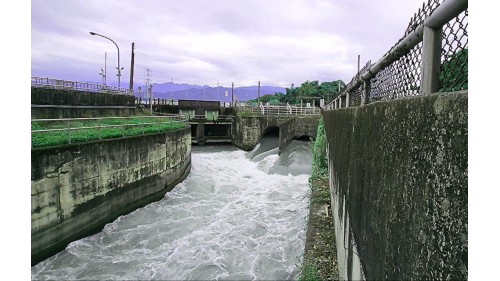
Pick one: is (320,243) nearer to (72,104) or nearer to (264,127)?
(72,104)

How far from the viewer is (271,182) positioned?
1560 cm

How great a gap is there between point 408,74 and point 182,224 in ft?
30.1

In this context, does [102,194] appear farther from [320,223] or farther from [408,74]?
[408,74]

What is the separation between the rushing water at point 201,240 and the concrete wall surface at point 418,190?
5494 mm

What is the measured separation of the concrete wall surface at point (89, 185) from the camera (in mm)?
7360

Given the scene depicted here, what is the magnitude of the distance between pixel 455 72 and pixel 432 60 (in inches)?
5.5

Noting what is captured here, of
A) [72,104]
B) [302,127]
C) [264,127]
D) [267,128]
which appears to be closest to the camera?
[72,104]

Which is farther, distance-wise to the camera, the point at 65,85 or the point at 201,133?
the point at 201,133

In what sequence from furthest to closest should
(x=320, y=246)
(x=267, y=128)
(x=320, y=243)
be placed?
(x=267, y=128), (x=320, y=243), (x=320, y=246)

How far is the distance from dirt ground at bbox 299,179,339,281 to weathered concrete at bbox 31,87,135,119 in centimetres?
1404

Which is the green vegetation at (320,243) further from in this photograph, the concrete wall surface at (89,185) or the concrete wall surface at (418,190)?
the concrete wall surface at (89,185)

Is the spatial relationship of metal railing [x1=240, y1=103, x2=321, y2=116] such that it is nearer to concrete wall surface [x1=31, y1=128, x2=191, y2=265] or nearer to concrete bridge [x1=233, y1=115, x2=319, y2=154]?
concrete bridge [x1=233, y1=115, x2=319, y2=154]

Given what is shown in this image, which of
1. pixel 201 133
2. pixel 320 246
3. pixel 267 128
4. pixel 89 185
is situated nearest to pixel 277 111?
pixel 267 128

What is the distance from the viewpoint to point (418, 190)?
1240 mm
